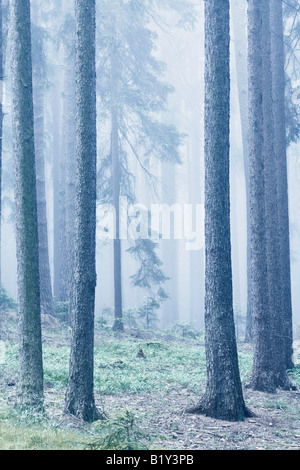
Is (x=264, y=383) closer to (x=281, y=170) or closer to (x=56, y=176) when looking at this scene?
(x=281, y=170)

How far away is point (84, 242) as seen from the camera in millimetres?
8328

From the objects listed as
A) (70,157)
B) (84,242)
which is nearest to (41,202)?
(70,157)

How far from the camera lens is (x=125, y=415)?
7.30 m

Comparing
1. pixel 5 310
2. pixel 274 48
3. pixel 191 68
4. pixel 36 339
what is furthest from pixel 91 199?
pixel 191 68

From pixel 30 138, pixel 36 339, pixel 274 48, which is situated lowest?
pixel 36 339

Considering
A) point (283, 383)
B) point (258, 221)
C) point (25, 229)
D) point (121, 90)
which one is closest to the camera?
point (25, 229)

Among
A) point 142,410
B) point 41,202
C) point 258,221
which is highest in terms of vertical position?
point 41,202

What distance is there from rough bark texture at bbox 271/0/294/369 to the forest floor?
3.87 feet

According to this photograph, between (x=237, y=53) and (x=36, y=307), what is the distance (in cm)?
1723

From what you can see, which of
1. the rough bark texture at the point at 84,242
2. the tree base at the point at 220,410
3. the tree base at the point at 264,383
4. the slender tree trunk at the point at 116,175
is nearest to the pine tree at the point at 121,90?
the slender tree trunk at the point at 116,175

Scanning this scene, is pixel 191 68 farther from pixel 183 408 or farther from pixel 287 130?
pixel 183 408

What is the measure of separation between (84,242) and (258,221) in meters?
4.35

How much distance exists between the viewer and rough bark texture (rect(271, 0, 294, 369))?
13820mm

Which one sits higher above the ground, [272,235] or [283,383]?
[272,235]
